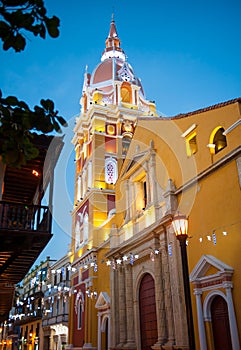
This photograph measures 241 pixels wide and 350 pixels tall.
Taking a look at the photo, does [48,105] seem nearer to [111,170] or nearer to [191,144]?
[191,144]

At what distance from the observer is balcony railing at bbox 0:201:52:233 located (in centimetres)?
857

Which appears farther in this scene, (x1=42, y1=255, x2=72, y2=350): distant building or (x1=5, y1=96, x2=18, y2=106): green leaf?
(x1=42, y1=255, x2=72, y2=350): distant building

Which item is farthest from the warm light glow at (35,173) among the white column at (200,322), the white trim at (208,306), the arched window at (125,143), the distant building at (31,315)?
the distant building at (31,315)

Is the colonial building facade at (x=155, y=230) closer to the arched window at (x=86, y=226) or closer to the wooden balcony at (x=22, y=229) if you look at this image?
the arched window at (x=86, y=226)

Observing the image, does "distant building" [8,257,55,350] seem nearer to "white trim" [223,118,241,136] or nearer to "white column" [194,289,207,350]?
"white column" [194,289,207,350]

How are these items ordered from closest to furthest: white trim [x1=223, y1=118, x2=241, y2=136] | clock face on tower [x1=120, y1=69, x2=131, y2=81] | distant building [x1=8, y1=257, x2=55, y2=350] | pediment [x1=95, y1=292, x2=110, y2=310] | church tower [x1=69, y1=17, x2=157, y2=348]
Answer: white trim [x1=223, y1=118, x2=241, y2=136], pediment [x1=95, y1=292, x2=110, y2=310], church tower [x1=69, y1=17, x2=157, y2=348], clock face on tower [x1=120, y1=69, x2=131, y2=81], distant building [x1=8, y1=257, x2=55, y2=350]

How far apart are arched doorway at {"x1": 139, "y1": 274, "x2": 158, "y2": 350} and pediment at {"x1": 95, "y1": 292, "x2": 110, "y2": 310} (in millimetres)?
2989

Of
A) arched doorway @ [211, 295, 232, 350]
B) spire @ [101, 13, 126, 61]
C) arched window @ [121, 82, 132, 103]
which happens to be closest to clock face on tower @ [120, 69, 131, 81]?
arched window @ [121, 82, 132, 103]

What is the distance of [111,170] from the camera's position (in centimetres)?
2656

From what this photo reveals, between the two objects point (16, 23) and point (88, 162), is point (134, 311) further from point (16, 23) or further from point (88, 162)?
point (16, 23)

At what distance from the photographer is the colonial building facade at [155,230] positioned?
1153cm

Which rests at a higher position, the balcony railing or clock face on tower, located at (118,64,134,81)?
clock face on tower, located at (118,64,134,81)

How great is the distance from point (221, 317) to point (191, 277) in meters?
1.63

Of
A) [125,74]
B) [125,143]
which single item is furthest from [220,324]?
[125,74]
